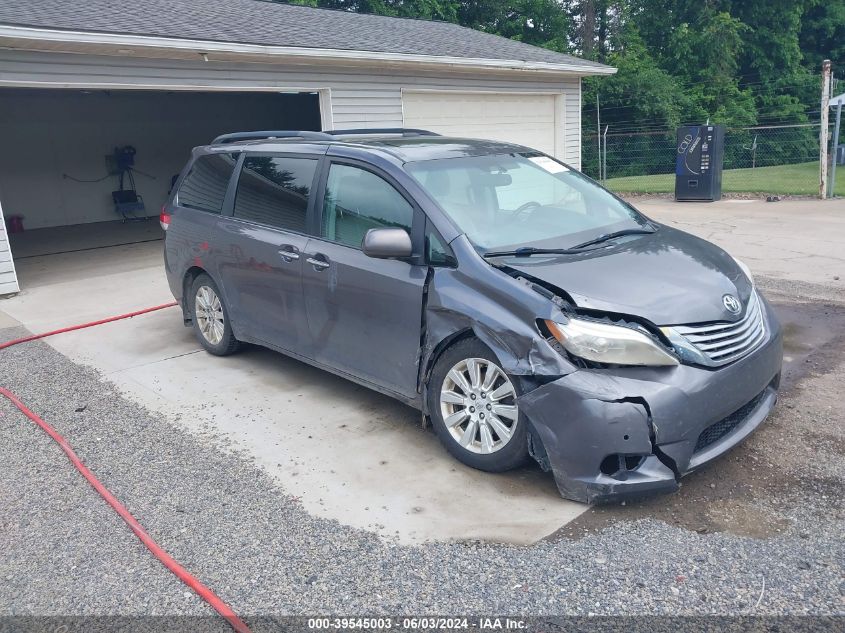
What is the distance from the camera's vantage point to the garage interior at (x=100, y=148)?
50.0 ft

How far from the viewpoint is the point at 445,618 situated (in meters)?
2.67

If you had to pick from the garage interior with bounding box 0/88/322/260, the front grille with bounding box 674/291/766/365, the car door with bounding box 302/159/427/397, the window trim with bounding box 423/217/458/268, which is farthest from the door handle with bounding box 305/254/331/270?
the garage interior with bounding box 0/88/322/260

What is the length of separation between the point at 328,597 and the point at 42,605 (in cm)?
115

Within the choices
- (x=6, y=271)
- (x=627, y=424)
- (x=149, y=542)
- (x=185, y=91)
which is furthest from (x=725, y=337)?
(x=185, y=91)

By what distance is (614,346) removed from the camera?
10.6 ft

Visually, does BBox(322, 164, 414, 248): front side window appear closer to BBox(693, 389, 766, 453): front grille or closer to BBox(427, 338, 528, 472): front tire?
BBox(427, 338, 528, 472): front tire

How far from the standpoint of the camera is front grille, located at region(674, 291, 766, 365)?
132 inches

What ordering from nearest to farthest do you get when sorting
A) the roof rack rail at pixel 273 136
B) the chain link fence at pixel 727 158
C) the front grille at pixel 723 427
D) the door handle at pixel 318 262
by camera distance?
the front grille at pixel 723 427, the door handle at pixel 318 262, the roof rack rail at pixel 273 136, the chain link fence at pixel 727 158

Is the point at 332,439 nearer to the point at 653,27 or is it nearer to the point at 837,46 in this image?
the point at 653,27

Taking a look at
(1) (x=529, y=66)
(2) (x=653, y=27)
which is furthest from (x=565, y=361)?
(2) (x=653, y=27)

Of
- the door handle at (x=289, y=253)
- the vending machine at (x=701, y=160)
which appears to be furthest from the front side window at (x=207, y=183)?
the vending machine at (x=701, y=160)

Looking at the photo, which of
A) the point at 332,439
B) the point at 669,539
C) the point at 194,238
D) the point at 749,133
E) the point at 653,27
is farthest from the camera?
the point at 653,27

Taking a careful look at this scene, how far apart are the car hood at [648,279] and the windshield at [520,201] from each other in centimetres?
28

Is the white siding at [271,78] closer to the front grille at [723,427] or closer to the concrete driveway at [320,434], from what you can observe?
the concrete driveway at [320,434]
